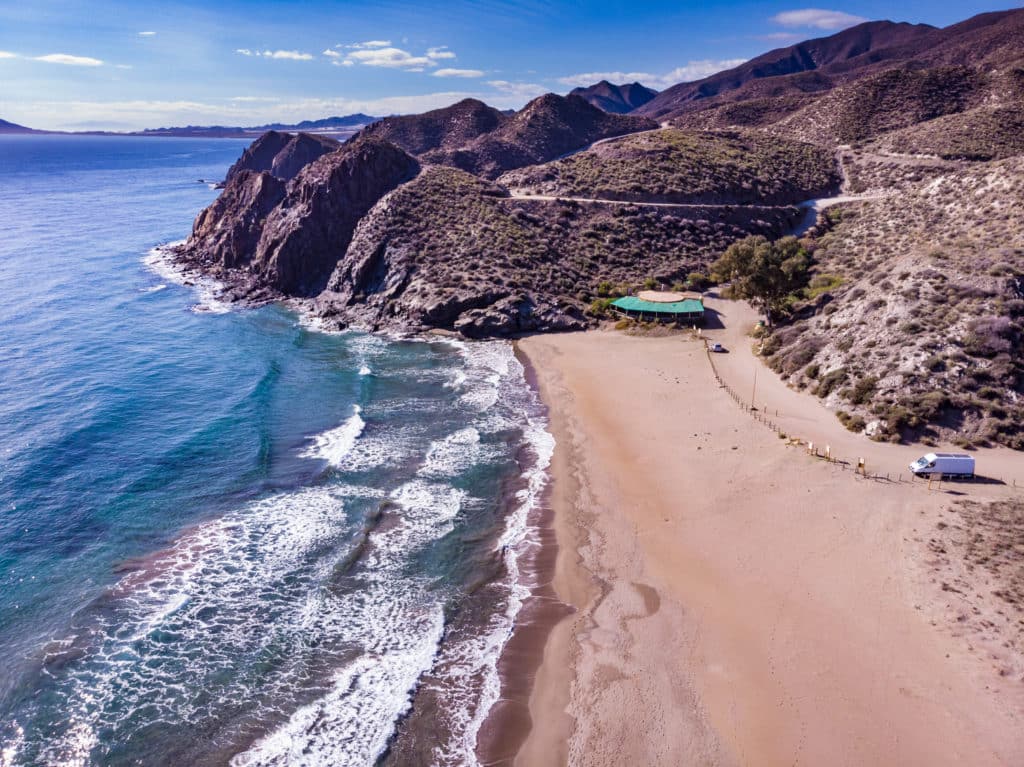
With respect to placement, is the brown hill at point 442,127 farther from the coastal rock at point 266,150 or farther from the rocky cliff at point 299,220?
the rocky cliff at point 299,220

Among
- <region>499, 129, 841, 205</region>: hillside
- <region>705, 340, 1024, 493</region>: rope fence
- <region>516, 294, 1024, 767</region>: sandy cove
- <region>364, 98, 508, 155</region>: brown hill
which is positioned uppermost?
<region>364, 98, 508, 155</region>: brown hill

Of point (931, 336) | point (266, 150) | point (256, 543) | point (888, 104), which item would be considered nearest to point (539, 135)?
point (888, 104)

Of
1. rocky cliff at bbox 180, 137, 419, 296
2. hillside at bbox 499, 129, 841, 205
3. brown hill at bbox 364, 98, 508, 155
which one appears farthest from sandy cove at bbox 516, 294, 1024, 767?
brown hill at bbox 364, 98, 508, 155

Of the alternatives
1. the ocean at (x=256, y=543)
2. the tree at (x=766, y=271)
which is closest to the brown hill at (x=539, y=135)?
the tree at (x=766, y=271)

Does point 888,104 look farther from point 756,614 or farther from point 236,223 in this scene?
point 756,614

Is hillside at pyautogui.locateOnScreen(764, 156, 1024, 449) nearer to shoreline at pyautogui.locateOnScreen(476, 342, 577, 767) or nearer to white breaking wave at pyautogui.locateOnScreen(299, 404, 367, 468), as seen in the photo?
shoreline at pyautogui.locateOnScreen(476, 342, 577, 767)

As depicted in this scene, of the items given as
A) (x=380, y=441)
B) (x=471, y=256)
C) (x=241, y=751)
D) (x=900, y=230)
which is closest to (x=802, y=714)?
(x=241, y=751)
